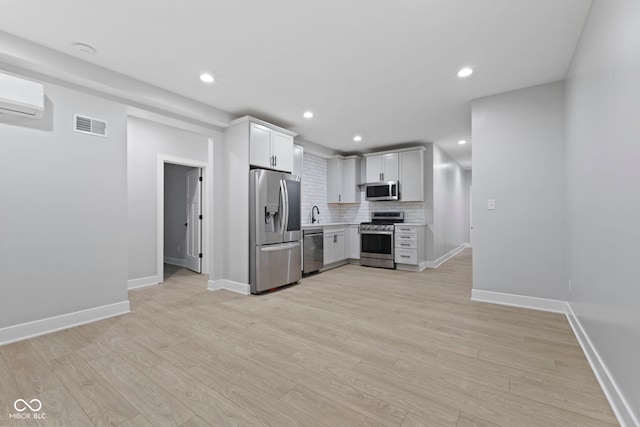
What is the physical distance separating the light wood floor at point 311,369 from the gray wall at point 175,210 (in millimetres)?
2956

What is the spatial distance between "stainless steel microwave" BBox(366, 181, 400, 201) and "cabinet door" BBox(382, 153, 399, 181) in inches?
5.0

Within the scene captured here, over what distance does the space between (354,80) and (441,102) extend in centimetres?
143

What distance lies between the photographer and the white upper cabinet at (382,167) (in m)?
6.06

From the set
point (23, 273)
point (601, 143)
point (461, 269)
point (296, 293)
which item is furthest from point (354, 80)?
point (461, 269)

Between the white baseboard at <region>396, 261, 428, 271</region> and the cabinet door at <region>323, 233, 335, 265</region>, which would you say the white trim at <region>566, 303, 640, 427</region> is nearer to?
the white baseboard at <region>396, 261, 428, 271</region>

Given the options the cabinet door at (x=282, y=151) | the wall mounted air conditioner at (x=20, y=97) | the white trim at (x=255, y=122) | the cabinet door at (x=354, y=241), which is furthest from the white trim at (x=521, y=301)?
the wall mounted air conditioner at (x=20, y=97)

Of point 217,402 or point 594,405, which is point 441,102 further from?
point 217,402

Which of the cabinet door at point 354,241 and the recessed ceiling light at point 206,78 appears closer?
the recessed ceiling light at point 206,78

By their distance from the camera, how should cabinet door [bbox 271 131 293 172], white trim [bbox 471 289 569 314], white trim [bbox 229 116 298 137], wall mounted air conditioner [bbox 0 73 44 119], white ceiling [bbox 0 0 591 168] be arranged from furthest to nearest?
cabinet door [bbox 271 131 293 172] → white trim [bbox 229 116 298 137] → white trim [bbox 471 289 569 314] → wall mounted air conditioner [bbox 0 73 44 119] → white ceiling [bbox 0 0 591 168]

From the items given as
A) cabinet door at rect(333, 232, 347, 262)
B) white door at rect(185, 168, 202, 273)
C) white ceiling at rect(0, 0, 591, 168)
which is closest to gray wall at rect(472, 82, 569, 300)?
white ceiling at rect(0, 0, 591, 168)

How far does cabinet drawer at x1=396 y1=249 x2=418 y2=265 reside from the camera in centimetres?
551

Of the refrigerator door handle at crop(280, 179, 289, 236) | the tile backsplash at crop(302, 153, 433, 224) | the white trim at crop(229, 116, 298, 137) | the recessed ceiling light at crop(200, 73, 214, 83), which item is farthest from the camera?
the tile backsplash at crop(302, 153, 433, 224)

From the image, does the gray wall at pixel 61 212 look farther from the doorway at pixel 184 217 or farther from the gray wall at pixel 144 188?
the doorway at pixel 184 217

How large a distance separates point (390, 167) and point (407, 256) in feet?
6.64
